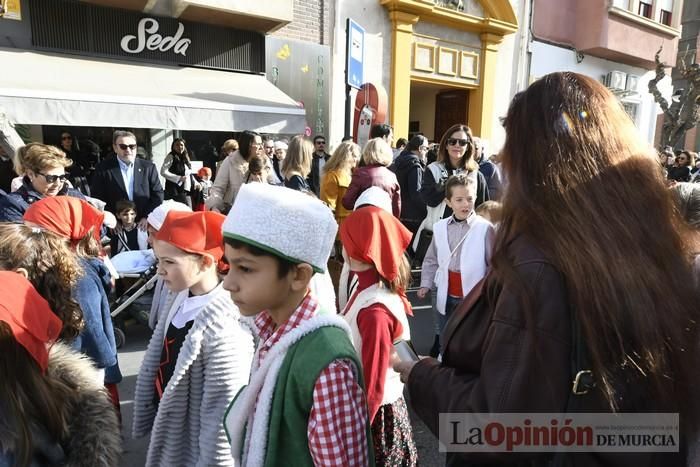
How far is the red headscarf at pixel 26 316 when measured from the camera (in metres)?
1.27

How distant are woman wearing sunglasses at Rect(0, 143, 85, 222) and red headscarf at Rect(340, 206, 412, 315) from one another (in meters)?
2.36

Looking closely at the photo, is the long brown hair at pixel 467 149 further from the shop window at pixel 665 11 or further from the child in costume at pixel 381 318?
the shop window at pixel 665 11

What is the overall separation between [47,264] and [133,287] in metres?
2.37

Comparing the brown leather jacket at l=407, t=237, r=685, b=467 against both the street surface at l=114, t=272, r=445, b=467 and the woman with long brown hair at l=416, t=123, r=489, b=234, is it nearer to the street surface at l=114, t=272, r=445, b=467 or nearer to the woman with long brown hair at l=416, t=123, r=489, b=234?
the street surface at l=114, t=272, r=445, b=467

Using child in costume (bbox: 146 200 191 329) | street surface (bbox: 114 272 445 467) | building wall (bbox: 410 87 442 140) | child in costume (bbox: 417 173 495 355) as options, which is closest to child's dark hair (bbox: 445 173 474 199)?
child in costume (bbox: 417 173 495 355)

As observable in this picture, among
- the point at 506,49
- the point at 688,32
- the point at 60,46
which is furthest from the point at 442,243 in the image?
the point at 688,32

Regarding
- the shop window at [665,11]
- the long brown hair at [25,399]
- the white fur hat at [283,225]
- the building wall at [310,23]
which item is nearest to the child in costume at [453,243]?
the white fur hat at [283,225]

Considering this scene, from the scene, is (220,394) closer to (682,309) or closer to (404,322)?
(404,322)

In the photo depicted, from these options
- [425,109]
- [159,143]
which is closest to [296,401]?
[159,143]

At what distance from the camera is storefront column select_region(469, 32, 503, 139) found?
13.0 m

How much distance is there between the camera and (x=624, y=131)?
113 cm

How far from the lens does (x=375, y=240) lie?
232 centimetres

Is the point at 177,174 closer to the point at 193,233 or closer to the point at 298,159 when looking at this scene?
the point at 298,159

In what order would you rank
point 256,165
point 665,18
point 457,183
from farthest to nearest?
point 665,18
point 256,165
point 457,183
